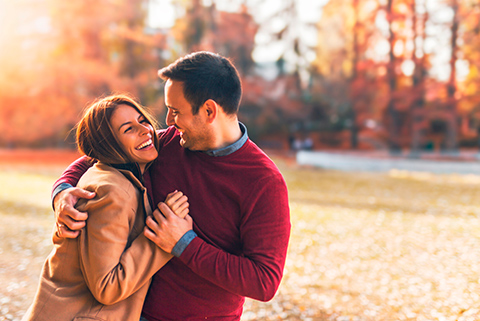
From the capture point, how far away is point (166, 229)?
1.74 m

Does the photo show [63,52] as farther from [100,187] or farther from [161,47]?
[100,187]

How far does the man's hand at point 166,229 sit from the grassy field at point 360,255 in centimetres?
316

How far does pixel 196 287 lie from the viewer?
1.86 meters

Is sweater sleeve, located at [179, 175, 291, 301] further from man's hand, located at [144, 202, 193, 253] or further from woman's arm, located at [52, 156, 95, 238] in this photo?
woman's arm, located at [52, 156, 95, 238]

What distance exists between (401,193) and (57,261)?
13576 mm

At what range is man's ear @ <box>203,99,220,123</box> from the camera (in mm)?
1905

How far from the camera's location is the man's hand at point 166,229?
174cm

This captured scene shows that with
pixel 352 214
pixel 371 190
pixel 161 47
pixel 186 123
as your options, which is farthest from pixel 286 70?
pixel 186 123

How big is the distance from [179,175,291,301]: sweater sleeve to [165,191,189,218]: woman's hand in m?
0.13

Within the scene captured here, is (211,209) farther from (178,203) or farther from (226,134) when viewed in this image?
(226,134)

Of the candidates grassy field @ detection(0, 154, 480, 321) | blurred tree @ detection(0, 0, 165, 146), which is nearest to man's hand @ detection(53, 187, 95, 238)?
grassy field @ detection(0, 154, 480, 321)

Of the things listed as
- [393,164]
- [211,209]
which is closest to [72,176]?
[211,209]

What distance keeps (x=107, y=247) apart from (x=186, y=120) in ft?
2.01

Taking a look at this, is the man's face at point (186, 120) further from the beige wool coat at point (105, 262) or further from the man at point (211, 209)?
the beige wool coat at point (105, 262)
